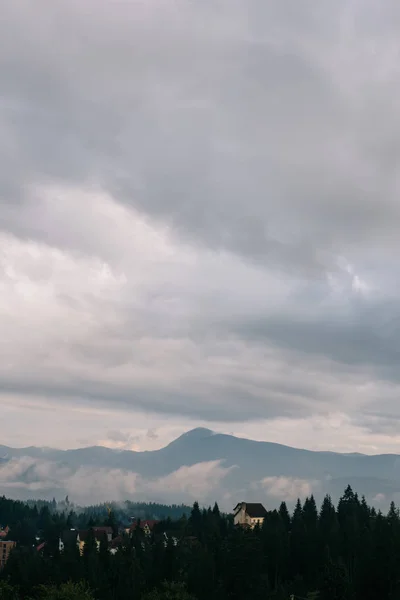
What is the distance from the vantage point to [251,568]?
103m

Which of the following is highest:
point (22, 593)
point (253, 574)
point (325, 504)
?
point (325, 504)

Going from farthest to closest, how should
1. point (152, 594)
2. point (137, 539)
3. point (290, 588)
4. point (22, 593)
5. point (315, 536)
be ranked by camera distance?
A: point (137, 539) → point (315, 536) → point (22, 593) → point (290, 588) → point (152, 594)

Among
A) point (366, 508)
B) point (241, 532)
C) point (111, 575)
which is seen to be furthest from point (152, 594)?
point (366, 508)

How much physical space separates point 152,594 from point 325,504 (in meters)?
74.3

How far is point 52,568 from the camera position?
129 metres

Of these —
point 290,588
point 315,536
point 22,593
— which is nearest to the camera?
point 290,588

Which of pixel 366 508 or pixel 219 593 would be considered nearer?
pixel 219 593

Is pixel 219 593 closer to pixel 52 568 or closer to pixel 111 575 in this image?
pixel 111 575

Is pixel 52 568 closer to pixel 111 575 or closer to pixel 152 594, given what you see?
pixel 111 575

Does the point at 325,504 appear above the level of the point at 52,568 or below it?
above

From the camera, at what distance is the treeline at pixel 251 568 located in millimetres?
97500

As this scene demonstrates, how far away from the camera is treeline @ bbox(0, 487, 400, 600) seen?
Answer: 320 feet

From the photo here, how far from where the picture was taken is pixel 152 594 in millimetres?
104500

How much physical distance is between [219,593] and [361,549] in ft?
78.9
